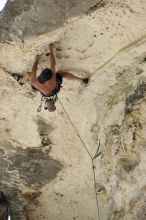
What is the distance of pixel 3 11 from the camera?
18.3 ft

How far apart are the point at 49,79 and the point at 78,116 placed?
112cm

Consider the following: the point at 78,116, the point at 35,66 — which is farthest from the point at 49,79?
the point at 78,116

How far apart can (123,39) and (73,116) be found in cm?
146

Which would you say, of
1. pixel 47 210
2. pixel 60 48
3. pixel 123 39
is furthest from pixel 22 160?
pixel 123 39

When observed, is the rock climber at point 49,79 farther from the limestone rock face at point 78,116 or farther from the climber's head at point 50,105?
the limestone rock face at point 78,116

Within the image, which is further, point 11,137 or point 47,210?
point 47,210

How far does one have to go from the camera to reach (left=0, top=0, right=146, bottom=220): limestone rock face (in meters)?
5.47

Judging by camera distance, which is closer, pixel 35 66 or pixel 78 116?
pixel 35 66

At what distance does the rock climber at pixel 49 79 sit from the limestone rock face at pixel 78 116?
0.10 m

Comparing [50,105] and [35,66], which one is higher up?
[35,66]

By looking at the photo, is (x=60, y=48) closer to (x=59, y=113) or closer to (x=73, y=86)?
(x=73, y=86)

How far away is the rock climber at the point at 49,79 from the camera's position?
18.2 feet

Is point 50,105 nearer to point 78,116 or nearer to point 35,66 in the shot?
point 35,66

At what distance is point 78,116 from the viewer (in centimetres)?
650
